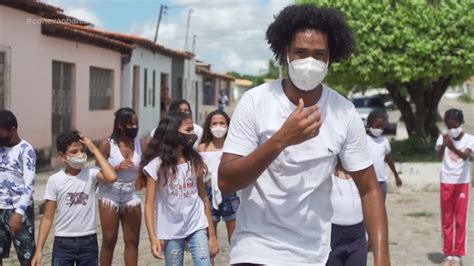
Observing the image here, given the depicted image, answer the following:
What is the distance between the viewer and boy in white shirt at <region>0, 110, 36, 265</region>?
5496 mm

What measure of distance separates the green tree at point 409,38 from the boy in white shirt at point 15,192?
30.6 ft

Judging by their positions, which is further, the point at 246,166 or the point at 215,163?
the point at 215,163

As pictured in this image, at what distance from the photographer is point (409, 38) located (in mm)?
14234

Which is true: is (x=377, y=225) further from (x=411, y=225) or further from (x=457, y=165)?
(x=411, y=225)

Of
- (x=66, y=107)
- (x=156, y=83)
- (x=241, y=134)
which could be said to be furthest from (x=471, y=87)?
(x=241, y=134)

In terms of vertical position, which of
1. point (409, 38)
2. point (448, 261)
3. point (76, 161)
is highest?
point (409, 38)

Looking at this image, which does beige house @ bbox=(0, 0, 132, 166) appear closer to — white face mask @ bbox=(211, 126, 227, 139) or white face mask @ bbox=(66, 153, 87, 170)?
white face mask @ bbox=(211, 126, 227, 139)

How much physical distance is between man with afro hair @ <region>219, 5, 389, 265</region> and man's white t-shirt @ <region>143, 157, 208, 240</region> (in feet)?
7.74

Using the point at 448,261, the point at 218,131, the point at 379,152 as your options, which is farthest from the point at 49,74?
the point at 448,261

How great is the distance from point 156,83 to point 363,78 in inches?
530

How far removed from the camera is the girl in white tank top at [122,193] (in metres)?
5.99

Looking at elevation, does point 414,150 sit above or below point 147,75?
below

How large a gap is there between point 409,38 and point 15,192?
33.7 ft

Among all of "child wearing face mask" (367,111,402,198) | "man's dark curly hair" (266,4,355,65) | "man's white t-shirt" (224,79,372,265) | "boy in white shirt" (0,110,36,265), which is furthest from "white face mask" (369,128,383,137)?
"man's white t-shirt" (224,79,372,265)
